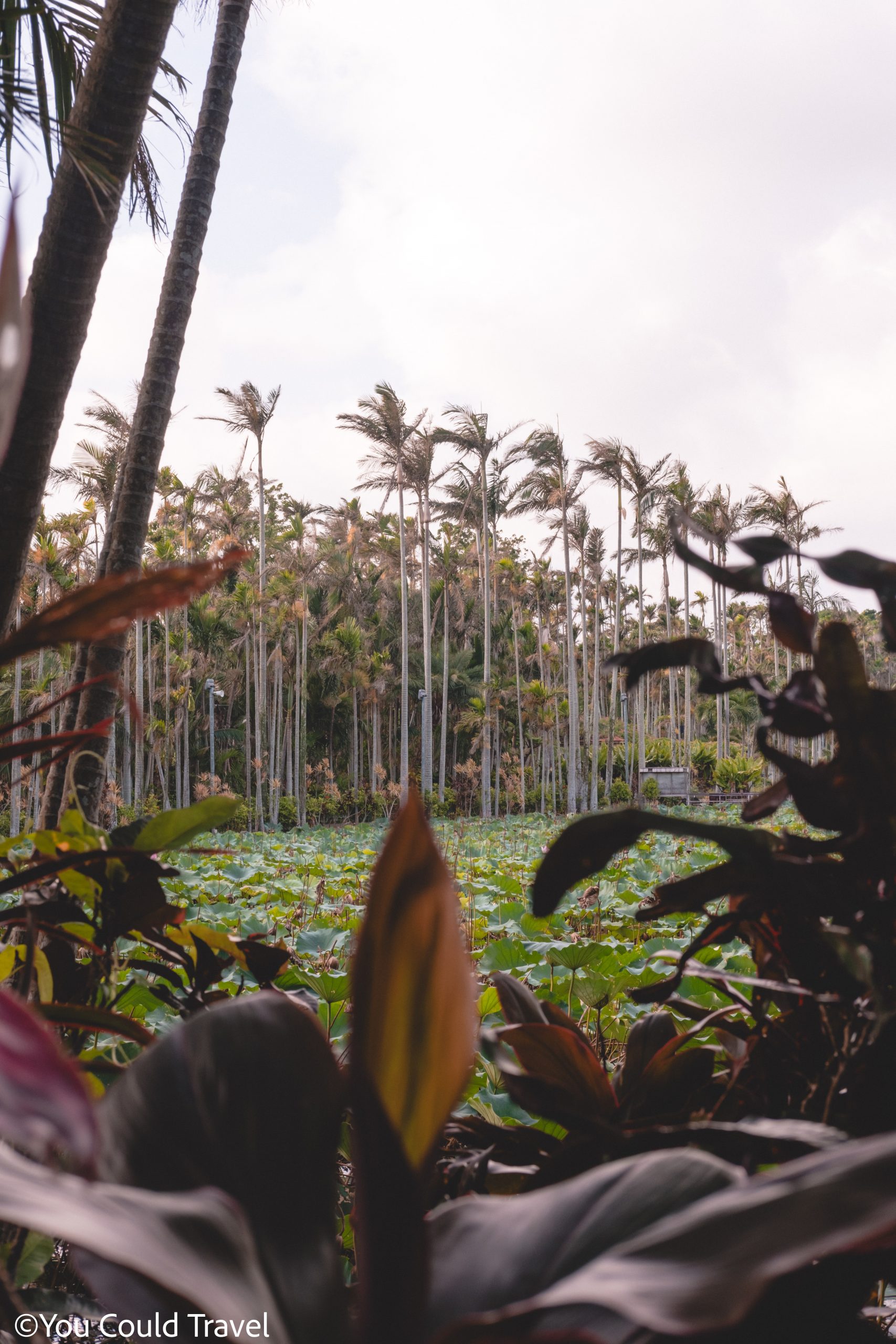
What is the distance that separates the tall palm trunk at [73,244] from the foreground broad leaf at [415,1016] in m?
0.94

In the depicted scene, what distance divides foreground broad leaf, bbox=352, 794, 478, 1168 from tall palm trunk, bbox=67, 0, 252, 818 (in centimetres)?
152

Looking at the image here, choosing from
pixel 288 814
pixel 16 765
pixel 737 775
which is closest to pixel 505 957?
pixel 16 765

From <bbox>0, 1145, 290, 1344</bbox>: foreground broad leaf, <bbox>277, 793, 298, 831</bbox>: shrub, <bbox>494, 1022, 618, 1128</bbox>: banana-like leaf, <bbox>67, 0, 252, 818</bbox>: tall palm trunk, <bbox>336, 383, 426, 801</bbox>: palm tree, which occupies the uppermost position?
<bbox>336, 383, 426, 801</bbox>: palm tree

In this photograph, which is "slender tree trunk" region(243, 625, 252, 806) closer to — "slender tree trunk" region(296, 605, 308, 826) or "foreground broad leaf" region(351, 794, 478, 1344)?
"slender tree trunk" region(296, 605, 308, 826)

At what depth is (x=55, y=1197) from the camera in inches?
9.1

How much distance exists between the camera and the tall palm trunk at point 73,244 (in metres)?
1.08

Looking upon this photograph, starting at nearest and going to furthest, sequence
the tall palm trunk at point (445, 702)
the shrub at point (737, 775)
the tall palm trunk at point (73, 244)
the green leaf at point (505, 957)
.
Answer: the tall palm trunk at point (73, 244)
the green leaf at point (505, 957)
the shrub at point (737, 775)
the tall palm trunk at point (445, 702)

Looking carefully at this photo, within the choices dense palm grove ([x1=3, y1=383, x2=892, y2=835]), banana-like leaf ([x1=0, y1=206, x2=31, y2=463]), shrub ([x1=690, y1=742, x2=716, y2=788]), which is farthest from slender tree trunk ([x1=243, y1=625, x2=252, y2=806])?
banana-like leaf ([x1=0, y1=206, x2=31, y2=463])

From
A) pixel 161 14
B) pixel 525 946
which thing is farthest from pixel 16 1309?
pixel 525 946


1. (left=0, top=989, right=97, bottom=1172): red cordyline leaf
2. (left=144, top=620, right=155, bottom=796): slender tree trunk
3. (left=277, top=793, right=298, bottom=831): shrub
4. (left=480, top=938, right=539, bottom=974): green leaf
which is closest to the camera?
(left=0, top=989, right=97, bottom=1172): red cordyline leaf

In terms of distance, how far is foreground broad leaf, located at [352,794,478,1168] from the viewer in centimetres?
26

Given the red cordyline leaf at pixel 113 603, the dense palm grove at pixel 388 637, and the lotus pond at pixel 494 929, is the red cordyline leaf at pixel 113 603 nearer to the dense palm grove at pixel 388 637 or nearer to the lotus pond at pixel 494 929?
the lotus pond at pixel 494 929

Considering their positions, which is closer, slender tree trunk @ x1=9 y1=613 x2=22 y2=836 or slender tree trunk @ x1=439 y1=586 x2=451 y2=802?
slender tree trunk @ x1=9 y1=613 x2=22 y2=836

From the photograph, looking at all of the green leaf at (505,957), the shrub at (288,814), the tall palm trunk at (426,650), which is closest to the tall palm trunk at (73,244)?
the green leaf at (505,957)
